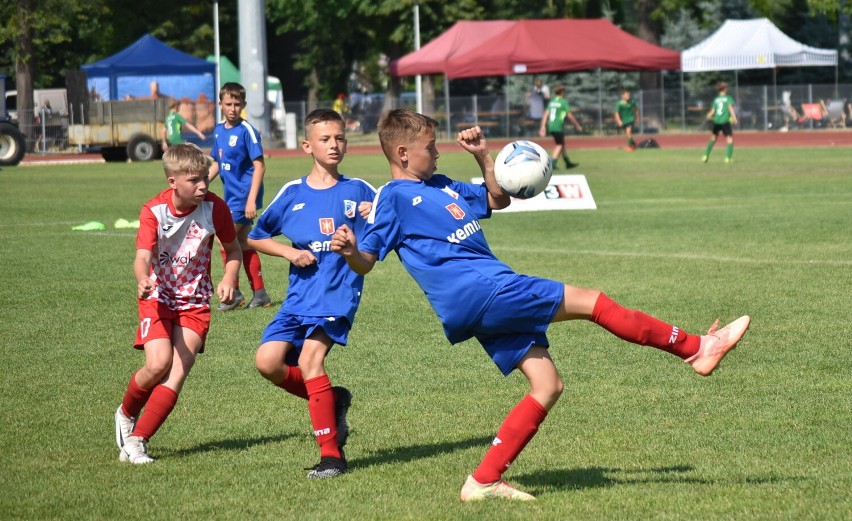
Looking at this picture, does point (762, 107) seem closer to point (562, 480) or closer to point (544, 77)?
point (544, 77)

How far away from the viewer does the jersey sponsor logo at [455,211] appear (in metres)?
5.44

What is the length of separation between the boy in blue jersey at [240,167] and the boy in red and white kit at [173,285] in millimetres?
4995

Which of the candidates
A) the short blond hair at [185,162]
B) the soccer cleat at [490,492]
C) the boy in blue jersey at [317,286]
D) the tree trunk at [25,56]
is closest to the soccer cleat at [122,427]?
the boy in blue jersey at [317,286]

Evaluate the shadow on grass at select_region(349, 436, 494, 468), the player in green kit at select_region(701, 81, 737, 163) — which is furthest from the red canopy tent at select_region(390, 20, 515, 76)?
the shadow on grass at select_region(349, 436, 494, 468)

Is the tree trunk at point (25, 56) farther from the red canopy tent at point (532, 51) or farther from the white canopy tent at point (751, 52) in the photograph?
the white canopy tent at point (751, 52)

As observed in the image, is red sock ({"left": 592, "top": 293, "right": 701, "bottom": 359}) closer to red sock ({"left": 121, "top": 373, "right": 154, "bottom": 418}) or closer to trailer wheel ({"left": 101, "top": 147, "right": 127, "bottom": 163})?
red sock ({"left": 121, "top": 373, "right": 154, "bottom": 418})

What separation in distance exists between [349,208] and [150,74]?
41788mm

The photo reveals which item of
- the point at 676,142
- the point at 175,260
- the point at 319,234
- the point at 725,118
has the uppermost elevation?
the point at 725,118

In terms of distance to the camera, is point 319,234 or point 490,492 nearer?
point 490,492

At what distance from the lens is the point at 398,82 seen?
195ft

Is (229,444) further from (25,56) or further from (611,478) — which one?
(25,56)

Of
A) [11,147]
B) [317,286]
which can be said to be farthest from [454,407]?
[11,147]

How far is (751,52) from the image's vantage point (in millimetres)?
53031

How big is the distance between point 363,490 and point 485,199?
4.82ft
